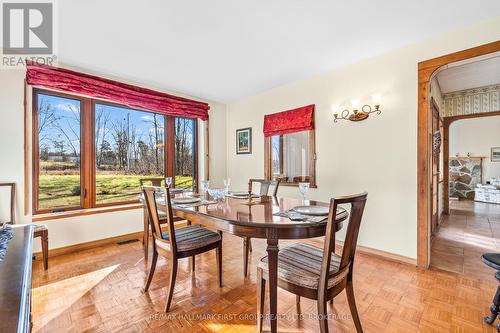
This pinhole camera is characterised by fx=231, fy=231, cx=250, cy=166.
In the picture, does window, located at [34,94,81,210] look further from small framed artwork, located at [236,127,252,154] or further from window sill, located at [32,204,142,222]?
small framed artwork, located at [236,127,252,154]

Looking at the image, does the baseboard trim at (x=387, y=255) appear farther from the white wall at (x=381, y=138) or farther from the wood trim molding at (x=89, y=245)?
the wood trim molding at (x=89, y=245)

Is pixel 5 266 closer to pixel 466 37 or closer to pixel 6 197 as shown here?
pixel 6 197

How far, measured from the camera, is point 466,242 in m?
3.18

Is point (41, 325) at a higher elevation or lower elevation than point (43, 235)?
lower

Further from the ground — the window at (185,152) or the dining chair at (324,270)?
the window at (185,152)

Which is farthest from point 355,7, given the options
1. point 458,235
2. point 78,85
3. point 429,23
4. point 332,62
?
point 458,235

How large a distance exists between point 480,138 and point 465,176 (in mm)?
1218

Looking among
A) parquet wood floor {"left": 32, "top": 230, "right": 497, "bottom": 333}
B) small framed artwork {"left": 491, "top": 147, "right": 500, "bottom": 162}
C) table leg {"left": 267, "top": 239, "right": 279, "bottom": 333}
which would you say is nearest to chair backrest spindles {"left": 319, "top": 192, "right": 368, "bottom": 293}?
table leg {"left": 267, "top": 239, "right": 279, "bottom": 333}

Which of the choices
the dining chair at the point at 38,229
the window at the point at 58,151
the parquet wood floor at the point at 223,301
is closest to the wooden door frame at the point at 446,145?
the parquet wood floor at the point at 223,301

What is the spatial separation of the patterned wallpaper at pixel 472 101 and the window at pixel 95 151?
4.89 m

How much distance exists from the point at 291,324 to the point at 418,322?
89 centimetres

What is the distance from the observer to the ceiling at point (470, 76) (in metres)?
3.08

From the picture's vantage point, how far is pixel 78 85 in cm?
289

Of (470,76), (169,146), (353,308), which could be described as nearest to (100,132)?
(169,146)
